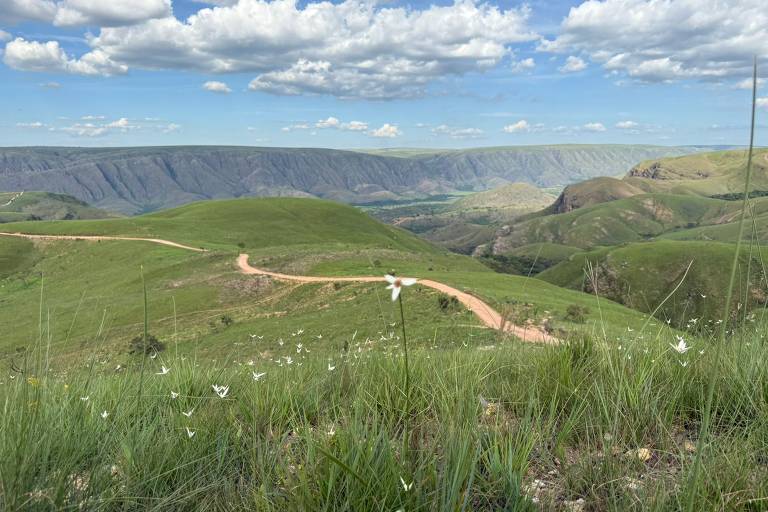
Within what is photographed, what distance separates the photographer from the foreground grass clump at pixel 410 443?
2.22m

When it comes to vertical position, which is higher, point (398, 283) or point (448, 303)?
point (398, 283)

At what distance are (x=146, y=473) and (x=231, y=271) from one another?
5003cm

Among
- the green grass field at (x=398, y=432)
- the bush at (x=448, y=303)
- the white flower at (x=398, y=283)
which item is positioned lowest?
the bush at (x=448, y=303)

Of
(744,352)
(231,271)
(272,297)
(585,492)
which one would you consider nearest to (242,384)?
(585,492)

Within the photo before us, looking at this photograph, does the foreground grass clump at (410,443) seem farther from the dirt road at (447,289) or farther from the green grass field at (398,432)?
the dirt road at (447,289)

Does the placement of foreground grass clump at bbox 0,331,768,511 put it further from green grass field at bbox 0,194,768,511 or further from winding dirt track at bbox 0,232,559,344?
winding dirt track at bbox 0,232,559,344

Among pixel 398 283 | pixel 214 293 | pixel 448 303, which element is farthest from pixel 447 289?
pixel 398 283

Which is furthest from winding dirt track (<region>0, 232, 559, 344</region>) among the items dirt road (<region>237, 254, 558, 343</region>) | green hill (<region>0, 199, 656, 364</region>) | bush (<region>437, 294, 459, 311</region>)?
green hill (<region>0, 199, 656, 364</region>)

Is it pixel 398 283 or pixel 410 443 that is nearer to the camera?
pixel 398 283

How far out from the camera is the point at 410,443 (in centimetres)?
271

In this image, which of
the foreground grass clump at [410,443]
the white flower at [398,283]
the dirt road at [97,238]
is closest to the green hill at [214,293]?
the foreground grass clump at [410,443]

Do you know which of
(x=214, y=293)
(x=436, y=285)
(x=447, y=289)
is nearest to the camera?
(x=447, y=289)

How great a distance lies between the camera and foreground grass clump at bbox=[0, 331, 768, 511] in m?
2.22

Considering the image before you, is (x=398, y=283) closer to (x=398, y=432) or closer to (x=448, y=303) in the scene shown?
(x=398, y=432)
